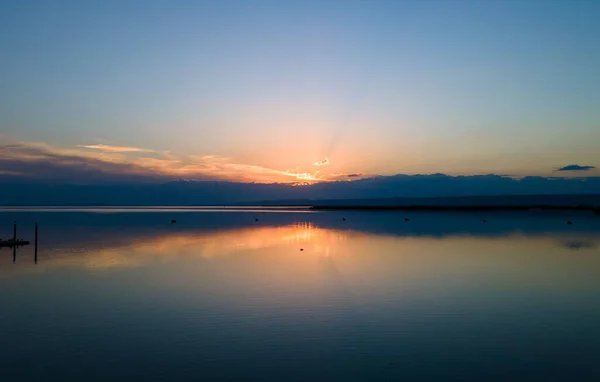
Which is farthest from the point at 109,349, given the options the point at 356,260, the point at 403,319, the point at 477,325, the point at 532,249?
the point at 532,249

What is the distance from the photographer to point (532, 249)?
1564 inches

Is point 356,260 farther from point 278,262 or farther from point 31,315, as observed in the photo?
point 31,315

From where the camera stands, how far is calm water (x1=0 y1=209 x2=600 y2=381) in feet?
39.2

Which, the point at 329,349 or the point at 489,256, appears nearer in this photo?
the point at 329,349

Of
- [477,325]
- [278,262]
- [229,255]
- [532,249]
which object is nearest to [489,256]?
[532,249]

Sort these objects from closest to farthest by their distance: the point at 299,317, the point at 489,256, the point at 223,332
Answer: the point at 223,332 < the point at 299,317 < the point at 489,256

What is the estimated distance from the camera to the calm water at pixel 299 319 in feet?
39.2

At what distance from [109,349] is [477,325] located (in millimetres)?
10643

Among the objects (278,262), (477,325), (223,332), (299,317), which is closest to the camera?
(223,332)

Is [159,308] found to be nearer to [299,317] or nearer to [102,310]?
[102,310]

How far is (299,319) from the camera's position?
661 inches

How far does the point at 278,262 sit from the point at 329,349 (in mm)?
19157

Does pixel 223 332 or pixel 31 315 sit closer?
pixel 223 332

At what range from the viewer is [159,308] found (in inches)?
727
